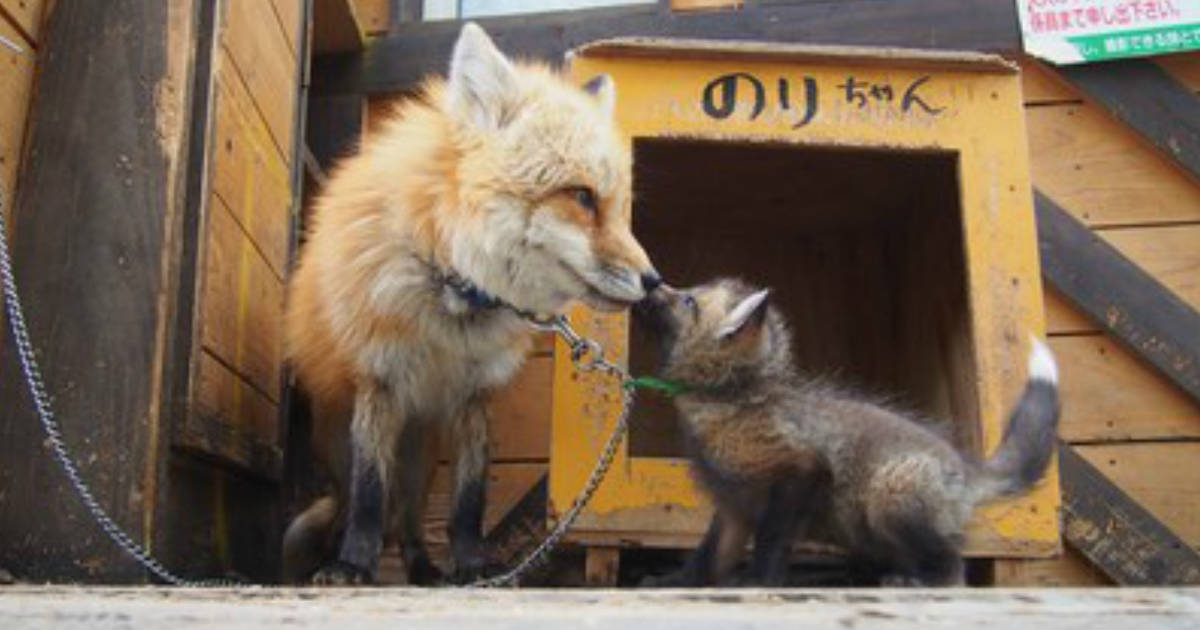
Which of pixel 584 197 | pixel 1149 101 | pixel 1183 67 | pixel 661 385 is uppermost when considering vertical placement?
pixel 1183 67

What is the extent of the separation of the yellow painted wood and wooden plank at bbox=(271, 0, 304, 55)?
3.58 ft

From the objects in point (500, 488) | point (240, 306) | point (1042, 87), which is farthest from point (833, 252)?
point (240, 306)

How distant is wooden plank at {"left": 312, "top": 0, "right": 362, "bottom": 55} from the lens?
4.24 meters

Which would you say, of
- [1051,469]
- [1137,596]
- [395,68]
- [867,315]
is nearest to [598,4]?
[395,68]

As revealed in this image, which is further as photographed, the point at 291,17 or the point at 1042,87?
the point at 1042,87

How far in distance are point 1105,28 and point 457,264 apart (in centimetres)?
294

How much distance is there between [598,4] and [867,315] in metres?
1.69

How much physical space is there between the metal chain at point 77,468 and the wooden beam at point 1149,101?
8.20 feet

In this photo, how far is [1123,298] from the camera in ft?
13.4

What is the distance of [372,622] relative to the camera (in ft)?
3.72

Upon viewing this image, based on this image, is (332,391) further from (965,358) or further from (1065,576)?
(1065,576)

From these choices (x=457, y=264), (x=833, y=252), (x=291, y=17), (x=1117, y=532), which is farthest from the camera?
(x=833, y=252)

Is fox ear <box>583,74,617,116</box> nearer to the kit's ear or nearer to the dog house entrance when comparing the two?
the dog house entrance

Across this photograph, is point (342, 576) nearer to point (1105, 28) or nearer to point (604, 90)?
point (604, 90)
